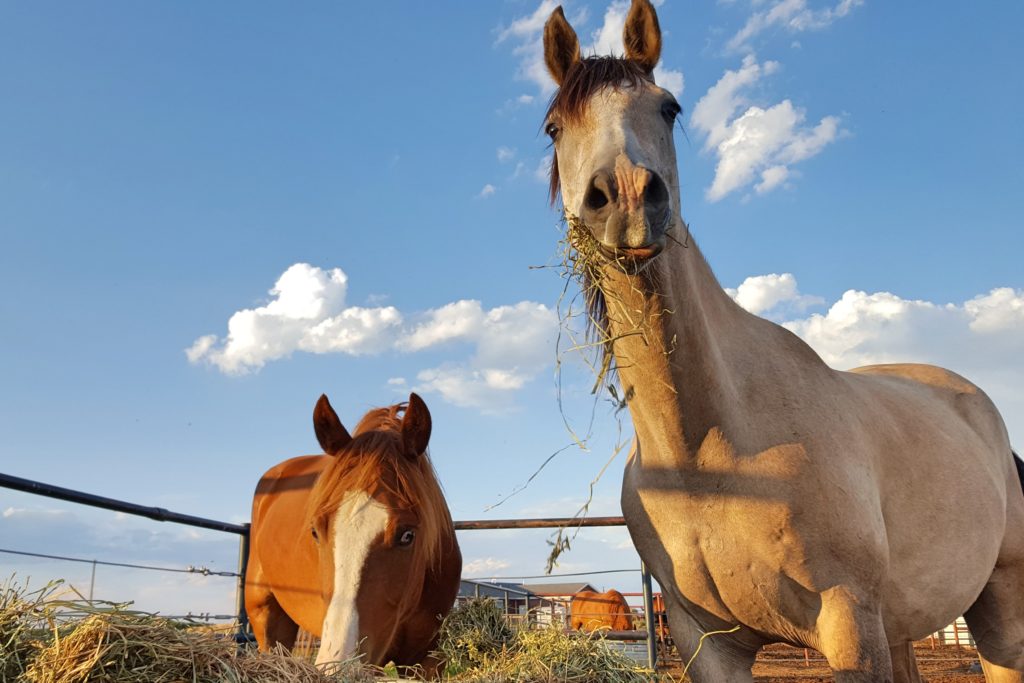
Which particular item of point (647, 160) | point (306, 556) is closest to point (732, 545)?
point (647, 160)

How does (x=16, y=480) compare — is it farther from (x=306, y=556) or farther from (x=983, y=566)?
(x=983, y=566)

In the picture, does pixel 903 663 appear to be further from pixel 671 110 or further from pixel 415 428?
pixel 671 110

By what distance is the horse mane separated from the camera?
11.5ft

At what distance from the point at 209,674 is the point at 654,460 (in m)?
1.67

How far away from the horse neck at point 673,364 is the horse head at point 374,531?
4.24 ft

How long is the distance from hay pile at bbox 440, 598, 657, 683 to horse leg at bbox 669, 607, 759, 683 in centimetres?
23

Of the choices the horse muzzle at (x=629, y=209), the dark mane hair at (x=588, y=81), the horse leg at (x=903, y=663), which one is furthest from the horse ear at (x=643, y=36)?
the horse leg at (x=903, y=663)

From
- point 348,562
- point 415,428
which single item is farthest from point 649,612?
point 348,562

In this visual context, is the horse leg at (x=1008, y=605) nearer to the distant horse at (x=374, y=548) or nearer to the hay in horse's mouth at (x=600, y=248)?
the hay in horse's mouth at (x=600, y=248)

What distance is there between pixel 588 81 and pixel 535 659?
85.9 inches

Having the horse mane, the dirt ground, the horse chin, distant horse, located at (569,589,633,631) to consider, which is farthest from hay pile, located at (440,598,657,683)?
distant horse, located at (569,589,633,631)

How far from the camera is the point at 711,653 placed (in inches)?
113

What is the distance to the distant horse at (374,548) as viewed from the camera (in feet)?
10.6

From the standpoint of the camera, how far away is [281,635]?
540cm
